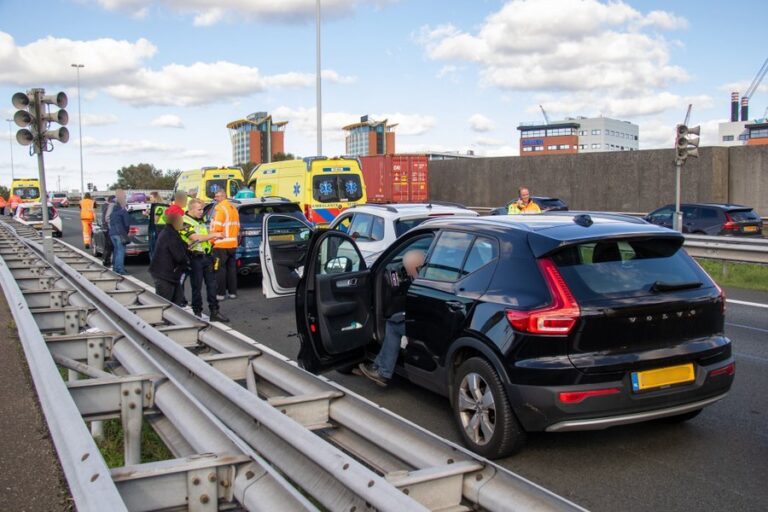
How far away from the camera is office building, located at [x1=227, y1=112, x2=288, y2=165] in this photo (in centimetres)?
6153

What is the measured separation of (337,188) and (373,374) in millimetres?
13987

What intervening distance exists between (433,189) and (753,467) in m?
43.5

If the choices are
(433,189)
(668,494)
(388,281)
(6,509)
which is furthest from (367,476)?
(433,189)

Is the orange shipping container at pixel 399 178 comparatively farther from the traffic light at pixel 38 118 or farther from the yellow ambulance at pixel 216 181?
the traffic light at pixel 38 118

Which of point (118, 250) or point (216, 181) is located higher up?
point (216, 181)

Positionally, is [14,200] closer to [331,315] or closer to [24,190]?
[24,190]

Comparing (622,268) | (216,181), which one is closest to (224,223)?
(622,268)

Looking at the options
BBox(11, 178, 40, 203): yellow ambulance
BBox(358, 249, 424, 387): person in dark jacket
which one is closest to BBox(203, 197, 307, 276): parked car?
BBox(358, 249, 424, 387): person in dark jacket

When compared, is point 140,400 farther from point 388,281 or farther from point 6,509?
point 388,281

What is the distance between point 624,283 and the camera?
15.3 feet

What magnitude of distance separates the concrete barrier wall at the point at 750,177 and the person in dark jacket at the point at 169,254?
28.0 m

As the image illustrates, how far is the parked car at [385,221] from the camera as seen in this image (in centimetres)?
983

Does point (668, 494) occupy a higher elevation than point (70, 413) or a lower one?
lower

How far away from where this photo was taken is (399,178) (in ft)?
103
